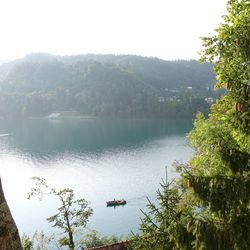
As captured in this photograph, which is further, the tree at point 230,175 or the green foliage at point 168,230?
the green foliage at point 168,230

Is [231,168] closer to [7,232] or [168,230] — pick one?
[168,230]

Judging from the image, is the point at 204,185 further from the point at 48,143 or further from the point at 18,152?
the point at 48,143

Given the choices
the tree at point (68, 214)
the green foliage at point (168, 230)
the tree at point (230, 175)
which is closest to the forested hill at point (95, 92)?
the tree at point (68, 214)

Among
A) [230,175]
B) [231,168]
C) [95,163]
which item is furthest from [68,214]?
[95,163]

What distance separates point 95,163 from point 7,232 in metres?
58.5

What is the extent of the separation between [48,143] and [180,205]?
251 feet

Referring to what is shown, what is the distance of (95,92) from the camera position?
152 m

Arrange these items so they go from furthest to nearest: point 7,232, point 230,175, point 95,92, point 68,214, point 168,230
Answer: point 95,92
point 68,214
point 168,230
point 230,175
point 7,232

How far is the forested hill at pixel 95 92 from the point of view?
428 ft

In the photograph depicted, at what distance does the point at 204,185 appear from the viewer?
552 centimetres

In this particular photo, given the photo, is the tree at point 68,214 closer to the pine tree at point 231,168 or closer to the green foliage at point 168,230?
the green foliage at point 168,230

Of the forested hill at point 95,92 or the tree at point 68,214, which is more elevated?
the forested hill at point 95,92

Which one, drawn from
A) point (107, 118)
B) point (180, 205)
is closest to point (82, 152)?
point (107, 118)

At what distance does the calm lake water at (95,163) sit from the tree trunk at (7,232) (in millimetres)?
20207
